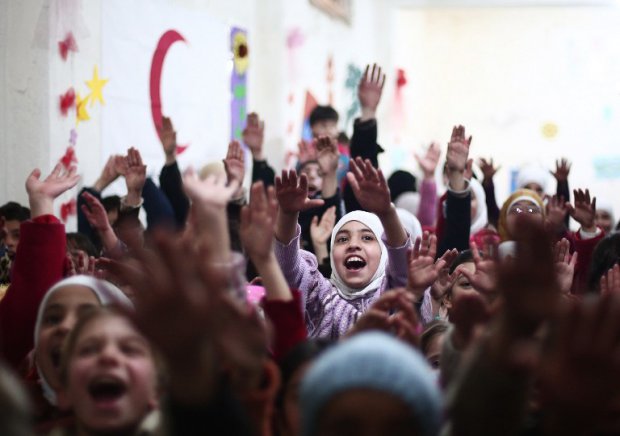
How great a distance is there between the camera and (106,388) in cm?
203

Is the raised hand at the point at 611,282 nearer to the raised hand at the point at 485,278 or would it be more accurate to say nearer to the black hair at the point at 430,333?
the raised hand at the point at 485,278

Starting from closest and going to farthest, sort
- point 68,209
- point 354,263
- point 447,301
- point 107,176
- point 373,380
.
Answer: point 373,380 → point 354,263 → point 447,301 → point 107,176 → point 68,209

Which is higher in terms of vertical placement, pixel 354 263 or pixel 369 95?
pixel 369 95

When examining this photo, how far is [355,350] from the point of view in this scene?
5.83 ft

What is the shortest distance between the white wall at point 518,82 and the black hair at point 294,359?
32.6 ft

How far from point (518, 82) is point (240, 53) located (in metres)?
5.74

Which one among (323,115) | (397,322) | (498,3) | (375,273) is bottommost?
(375,273)

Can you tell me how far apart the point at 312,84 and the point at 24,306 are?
21.1 ft

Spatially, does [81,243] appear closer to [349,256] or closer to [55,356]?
[349,256]

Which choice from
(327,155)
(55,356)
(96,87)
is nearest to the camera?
(55,356)

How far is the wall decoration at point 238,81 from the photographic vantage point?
743cm

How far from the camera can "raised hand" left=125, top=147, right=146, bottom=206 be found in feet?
14.7

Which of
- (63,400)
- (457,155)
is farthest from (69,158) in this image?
(63,400)

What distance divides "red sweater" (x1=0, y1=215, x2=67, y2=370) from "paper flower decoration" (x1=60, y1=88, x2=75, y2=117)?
2.42 m
